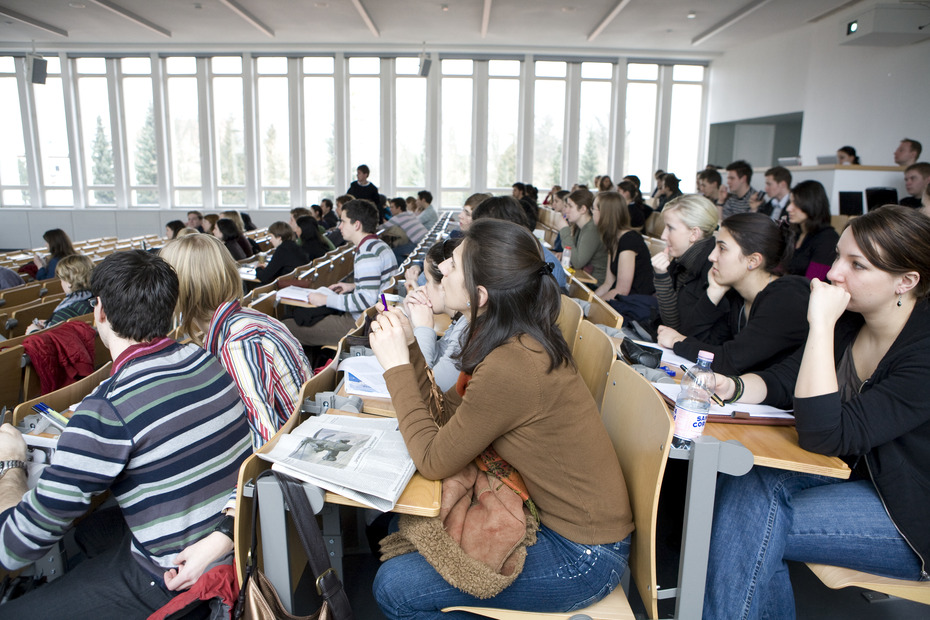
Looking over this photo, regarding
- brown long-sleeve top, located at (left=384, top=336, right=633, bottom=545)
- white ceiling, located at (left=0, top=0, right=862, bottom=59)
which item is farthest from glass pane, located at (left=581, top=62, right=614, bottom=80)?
brown long-sleeve top, located at (left=384, top=336, right=633, bottom=545)

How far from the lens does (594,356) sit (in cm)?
197

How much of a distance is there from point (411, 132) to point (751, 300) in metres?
11.9

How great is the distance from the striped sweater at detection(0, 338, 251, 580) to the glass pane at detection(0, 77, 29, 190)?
621 inches

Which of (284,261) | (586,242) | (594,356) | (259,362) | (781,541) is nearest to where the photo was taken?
(781,541)

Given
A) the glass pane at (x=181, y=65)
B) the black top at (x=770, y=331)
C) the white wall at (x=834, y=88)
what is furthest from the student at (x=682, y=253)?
the glass pane at (x=181, y=65)

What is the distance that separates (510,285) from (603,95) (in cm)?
1298

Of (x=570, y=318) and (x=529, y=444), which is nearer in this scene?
(x=529, y=444)

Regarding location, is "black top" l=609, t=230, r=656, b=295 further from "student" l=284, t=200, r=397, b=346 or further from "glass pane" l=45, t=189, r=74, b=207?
"glass pane" l=45, t=189, r=74, b=207

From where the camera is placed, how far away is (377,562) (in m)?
2.18

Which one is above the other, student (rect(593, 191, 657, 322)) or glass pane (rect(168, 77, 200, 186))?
glass pane (rect(168, 77, 200, 186))

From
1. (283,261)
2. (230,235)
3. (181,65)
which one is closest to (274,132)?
(181,65)

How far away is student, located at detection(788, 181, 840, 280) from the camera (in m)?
3.87

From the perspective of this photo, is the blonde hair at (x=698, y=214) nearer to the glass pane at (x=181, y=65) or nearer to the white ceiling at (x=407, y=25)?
the white ceiling at (x=407, y=25)

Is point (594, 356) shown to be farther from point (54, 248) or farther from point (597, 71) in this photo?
point (597, 71)
